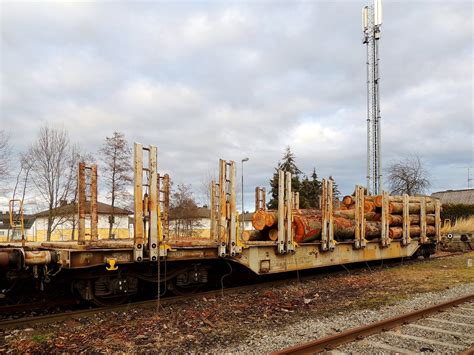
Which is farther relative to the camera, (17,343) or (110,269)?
(110,269)

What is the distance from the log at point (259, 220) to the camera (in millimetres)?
10984

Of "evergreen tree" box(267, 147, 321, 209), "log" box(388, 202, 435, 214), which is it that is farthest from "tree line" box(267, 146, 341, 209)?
"log" box(388, 202, 435, 214)

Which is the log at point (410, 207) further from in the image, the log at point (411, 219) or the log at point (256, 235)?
the log at point (256, 235)

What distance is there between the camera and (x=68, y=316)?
264 inches

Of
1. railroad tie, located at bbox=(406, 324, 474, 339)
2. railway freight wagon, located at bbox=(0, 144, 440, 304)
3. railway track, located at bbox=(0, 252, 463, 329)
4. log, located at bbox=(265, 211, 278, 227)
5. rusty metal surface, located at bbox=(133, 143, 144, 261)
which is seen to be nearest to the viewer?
railroad tie, located at bbox=(406, 324, 474, 339)

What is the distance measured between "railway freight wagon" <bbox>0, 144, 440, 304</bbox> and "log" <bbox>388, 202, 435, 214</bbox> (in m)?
1.06

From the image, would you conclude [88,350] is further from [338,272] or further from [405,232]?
[405,232]

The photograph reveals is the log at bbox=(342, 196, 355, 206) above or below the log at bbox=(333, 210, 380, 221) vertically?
above

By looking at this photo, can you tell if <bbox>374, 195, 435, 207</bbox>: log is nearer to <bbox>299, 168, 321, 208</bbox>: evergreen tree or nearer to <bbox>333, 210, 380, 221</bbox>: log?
<bbox>333, 210, 380, 221</bbox>: log

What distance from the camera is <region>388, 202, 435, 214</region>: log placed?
14.4 m

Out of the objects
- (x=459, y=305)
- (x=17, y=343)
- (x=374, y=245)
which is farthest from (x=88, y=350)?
(x=374, y=245)

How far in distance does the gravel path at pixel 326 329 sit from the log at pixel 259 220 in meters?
3.95

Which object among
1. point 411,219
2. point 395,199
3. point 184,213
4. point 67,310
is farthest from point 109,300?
point 184,213

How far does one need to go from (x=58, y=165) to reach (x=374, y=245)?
19022 mm
